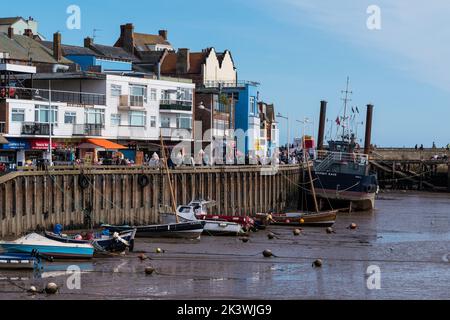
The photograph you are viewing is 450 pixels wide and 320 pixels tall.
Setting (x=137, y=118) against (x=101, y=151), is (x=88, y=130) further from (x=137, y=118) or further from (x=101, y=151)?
(x=137, y=118)

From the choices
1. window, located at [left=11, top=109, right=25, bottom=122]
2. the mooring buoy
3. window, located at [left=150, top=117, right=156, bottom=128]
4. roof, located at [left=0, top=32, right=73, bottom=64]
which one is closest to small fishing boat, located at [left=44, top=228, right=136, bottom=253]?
the mooring buoy

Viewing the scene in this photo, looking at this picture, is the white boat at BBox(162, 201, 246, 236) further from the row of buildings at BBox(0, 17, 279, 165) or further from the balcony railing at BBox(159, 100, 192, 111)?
the balcony railing at BBox(159, 100, 192, 111)

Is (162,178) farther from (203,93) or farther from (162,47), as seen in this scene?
(162,47)

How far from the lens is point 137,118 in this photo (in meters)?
86.4

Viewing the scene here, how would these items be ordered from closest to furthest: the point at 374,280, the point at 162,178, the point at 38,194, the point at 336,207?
the point at 374,280 → the point at 38,194 → the point at 162,178 → the point at 336,207

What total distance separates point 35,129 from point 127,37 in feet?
159

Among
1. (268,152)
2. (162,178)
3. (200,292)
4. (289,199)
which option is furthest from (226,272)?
(268,152)

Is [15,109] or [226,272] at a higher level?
[15,109]

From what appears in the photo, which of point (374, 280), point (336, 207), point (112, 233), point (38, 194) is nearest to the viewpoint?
point (374, 280)

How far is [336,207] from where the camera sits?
88.0 m

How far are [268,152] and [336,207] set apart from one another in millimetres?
42123

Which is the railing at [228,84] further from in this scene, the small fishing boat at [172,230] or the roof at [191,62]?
the small fishing boat at [172,230]

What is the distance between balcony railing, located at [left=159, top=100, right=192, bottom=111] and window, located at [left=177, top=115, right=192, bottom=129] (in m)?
0.94

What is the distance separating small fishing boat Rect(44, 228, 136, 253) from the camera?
44.7 metres
